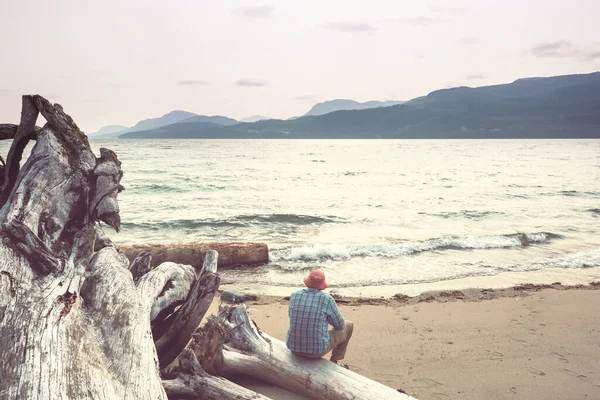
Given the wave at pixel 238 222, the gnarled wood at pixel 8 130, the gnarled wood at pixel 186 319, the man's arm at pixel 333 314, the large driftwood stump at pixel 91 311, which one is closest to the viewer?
the large driftwood stump at pixel 91 311

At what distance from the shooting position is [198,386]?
4066 mm

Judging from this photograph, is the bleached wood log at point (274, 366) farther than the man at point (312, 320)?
No

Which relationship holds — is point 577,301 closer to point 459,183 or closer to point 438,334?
point 438,334

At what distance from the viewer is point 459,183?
2914cm

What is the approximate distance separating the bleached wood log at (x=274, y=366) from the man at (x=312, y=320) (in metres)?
0.15

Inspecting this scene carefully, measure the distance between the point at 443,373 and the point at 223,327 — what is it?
2.78m

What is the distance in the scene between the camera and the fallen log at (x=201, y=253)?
9.30 m

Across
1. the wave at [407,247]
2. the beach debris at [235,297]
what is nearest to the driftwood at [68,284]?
the beach debris at [235,297]

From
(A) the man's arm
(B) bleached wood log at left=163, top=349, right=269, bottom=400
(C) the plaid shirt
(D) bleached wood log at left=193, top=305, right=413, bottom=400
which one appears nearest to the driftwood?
(B) bleached wood log at left=163, top=349, right=269, bottom=400

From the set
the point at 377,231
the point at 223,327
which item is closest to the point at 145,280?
the point at 223,327

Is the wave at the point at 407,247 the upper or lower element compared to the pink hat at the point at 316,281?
lower

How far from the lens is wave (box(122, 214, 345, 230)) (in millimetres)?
14922

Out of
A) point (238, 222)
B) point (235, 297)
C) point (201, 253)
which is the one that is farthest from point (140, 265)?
point (238, 222)

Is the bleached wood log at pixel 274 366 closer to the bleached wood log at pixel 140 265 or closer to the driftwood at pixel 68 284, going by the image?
the driftwood at pixel 68 284
